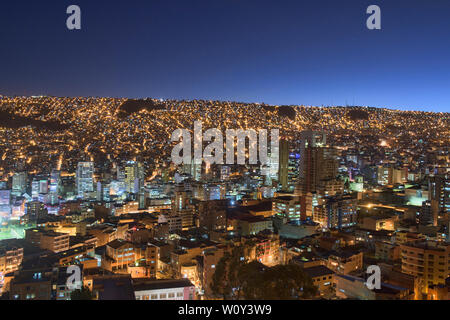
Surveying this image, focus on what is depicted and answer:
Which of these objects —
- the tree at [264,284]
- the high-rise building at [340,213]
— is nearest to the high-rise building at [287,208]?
the high-rise building at [340,213]

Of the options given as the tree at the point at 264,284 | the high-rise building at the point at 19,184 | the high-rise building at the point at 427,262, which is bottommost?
the high-rise building at the point at 427,262

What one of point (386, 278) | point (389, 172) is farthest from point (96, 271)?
point (389, 172)

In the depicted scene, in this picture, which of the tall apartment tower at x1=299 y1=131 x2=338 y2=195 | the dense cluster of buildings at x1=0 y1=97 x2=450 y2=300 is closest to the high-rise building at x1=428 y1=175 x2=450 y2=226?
the dense cluster of buildings at x1=0 y1=97 x2=450 y2=300

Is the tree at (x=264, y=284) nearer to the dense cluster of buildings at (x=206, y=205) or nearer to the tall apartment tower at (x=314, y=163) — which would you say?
the dense cluster of buildings at (x=206, y=205)

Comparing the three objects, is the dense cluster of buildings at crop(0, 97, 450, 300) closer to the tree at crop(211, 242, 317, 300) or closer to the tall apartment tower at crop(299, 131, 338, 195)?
the tall apartment tower at crop(299, 131, 338, 195)

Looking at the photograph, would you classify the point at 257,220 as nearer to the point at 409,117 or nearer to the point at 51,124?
the point at 51,124

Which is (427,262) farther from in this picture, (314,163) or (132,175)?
(132,175)

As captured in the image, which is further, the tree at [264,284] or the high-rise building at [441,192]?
the high-rise building at [441,192]

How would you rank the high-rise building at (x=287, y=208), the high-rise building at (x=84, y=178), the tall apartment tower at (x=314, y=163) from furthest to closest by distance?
the high-rise building at (x=84, y=178) < the tall apartment tower at (x=314, y=163) < the high-rise building at (x=287, y=208)
